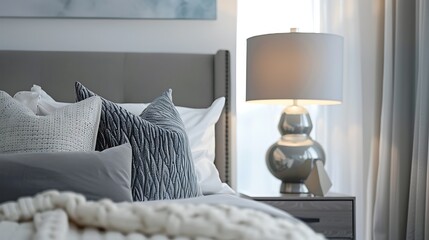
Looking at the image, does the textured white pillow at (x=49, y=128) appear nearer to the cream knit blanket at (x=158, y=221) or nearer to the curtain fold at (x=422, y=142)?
the cream knit blanket at (x=158, y=221)

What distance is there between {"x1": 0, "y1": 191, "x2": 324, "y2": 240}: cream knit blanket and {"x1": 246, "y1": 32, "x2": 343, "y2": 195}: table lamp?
5.21 feet

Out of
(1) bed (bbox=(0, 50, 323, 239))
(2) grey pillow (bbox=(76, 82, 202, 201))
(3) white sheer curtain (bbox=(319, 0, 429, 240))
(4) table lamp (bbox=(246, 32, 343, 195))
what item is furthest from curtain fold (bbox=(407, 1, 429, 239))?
(2) grey pillow (bbox=(76, 82, 202, 201))

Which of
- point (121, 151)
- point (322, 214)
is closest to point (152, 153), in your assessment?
point (121, 151)

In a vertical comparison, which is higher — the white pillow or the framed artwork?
the framed artwork

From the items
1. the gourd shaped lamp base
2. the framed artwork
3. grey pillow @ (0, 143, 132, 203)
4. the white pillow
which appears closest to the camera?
grey pillow @ (0, 143, 132, 203)

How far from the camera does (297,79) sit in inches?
106

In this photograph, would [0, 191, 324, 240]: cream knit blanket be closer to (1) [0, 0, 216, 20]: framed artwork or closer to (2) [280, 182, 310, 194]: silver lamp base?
(2) [280, 182, 310, 194]: silver lamp base

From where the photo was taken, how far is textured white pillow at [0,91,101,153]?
76.6 inches

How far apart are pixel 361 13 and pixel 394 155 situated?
2.57 feet

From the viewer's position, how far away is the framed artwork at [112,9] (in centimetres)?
297

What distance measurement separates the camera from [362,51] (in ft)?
10.6

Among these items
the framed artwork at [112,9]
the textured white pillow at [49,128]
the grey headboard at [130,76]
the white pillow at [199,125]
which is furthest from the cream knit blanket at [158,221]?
the framed artwork at [112,9]

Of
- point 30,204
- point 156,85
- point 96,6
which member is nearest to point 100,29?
point 96,6

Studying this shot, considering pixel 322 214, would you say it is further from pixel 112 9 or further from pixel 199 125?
pixel 112 9
